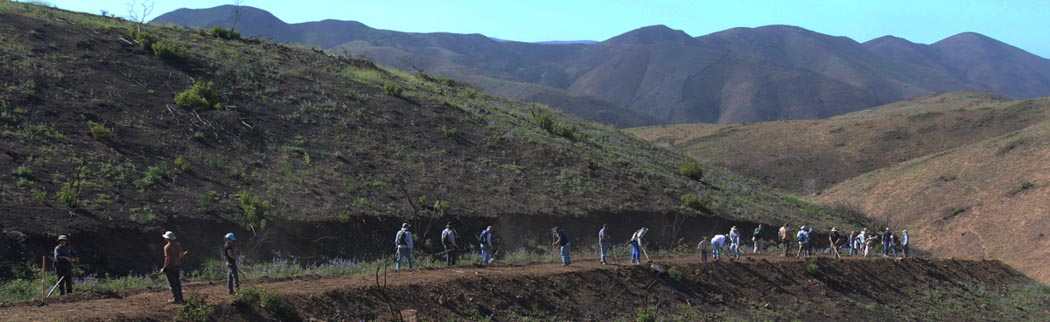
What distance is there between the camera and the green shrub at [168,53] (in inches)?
1390

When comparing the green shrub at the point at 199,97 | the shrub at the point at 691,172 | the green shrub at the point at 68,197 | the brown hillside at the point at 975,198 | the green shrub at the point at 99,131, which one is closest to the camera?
the green shrub at the point at 68,197

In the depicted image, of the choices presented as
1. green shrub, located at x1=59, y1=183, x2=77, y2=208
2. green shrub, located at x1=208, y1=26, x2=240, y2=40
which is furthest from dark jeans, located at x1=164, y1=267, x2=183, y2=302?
green shrub, located at x1=208, y1=26, x2=240, y2=40

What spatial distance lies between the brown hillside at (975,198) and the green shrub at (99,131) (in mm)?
37873

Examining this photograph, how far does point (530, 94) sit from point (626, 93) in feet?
151

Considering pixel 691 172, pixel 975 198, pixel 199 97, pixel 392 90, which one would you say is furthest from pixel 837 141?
pixel 199 97

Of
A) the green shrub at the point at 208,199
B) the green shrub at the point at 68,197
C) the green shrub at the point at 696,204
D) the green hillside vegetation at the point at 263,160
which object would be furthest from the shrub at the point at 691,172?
the green shrub at the point at 68,197

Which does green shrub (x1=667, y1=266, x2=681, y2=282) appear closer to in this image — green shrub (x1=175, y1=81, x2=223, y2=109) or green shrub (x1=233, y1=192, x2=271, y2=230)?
green shrub (x1=233, y1=192, x2=271, y2=230)

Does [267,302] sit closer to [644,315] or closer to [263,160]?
[644,315]

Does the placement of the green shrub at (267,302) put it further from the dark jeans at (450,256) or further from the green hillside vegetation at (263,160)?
the dark jeans at (450,256)

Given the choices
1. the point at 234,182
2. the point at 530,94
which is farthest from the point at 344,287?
the point at 530,94

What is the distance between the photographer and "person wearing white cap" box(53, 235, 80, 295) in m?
15.0

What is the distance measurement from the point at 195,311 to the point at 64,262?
319 cm

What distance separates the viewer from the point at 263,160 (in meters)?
27.8

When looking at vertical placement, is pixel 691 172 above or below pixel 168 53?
below
